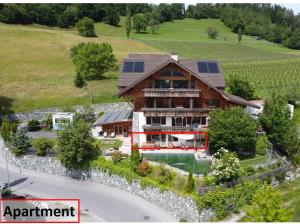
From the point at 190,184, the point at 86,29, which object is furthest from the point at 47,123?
the point at 86,29

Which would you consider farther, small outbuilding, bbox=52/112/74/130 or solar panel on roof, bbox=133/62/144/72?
small outbuilding, bbox=52/112/74/130

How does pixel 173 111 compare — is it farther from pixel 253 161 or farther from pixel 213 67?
pixel 253 161

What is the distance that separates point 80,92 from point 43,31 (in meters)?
53.2

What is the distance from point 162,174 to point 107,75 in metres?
50.4

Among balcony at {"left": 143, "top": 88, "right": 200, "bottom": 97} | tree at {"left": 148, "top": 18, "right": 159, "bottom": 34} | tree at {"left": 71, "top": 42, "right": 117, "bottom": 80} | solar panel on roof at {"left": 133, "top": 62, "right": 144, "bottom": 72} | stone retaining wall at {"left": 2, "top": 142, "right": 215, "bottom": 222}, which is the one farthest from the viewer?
tree at {"left": 148, "top": 18, "right": 159, "bottom": 34}

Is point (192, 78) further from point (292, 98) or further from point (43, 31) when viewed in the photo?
point (43, 31)

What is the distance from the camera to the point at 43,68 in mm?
97062

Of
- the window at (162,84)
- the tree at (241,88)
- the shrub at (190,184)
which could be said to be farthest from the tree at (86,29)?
the shrub at (190,184)

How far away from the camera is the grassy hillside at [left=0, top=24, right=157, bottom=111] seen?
77.5 meters

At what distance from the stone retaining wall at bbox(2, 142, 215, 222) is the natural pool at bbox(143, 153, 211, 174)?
4.61 m

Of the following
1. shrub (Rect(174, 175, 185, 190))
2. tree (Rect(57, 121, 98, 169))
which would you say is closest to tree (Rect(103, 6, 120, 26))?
tree (Rect(57, 121, 98, 169))

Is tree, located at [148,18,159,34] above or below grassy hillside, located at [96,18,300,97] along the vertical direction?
above

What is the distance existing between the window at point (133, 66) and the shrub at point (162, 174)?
17.4m

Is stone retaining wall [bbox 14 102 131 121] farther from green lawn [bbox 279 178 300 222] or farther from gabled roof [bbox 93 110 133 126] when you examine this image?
green lawn [bbox 279 178 300 222]
